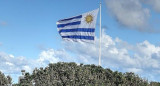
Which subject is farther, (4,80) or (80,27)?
(80,27)

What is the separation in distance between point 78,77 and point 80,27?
8518mm

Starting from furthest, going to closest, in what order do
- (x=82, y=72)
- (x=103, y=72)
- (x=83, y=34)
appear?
(x=83, y=34) < (x=103, y=72) < (x=82, y=72)

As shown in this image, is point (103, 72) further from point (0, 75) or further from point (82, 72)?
point (0, 75)

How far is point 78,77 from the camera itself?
34.5 m

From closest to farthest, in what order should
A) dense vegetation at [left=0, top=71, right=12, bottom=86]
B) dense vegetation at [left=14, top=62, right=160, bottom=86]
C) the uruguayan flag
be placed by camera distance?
dense vegetation at [left=14, top=62, right=160, bottom=86] < dense vegetation at [left=0, top=71, right=12, bottom=86] < the uruguayan flag

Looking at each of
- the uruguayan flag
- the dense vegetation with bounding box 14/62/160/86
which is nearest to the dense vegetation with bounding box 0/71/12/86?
the dense vegetation with bounding box 14/62/160/86

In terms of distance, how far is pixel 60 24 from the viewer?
142ft

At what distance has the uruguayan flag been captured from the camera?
135 ft

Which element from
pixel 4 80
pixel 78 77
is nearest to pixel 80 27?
pixel 78 77

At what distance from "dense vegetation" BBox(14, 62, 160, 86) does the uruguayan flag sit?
13.9 ft

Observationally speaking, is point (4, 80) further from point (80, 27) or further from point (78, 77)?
point (80, 27)

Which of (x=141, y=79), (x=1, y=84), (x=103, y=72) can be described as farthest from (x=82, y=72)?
(x=1, y=84)

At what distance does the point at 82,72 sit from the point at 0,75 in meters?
8.42

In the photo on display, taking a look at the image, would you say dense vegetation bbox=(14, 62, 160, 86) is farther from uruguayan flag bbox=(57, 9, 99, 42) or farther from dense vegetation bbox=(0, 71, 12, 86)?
uruguayan flag bbox=(57, 9, 99, 42)
